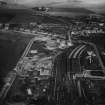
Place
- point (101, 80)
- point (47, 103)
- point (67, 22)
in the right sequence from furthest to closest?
point (67, 22)
point (101, 80)
point (47, 103)

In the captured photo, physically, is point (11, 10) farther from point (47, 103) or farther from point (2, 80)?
point (47, 103)

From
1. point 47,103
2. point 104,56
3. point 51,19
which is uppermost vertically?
point 51,19

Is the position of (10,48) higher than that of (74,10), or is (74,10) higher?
(74,10)

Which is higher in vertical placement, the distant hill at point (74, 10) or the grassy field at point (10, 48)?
the distant hill at point (74, 10)

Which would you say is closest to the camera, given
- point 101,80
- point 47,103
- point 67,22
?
point 47,103

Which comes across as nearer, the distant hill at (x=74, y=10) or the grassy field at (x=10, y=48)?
the grassy field at (x=10, y=48)

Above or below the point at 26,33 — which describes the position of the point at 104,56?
below

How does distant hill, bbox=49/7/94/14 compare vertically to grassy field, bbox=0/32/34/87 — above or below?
above

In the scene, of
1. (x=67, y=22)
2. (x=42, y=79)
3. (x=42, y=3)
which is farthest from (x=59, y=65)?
(x=42, y=3)

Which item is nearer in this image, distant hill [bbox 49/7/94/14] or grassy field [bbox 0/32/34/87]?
grassy field [bbox 0/32/34/87]

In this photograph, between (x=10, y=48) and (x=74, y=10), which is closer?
(x=10, y=48)

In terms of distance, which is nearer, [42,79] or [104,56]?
[42,79]
